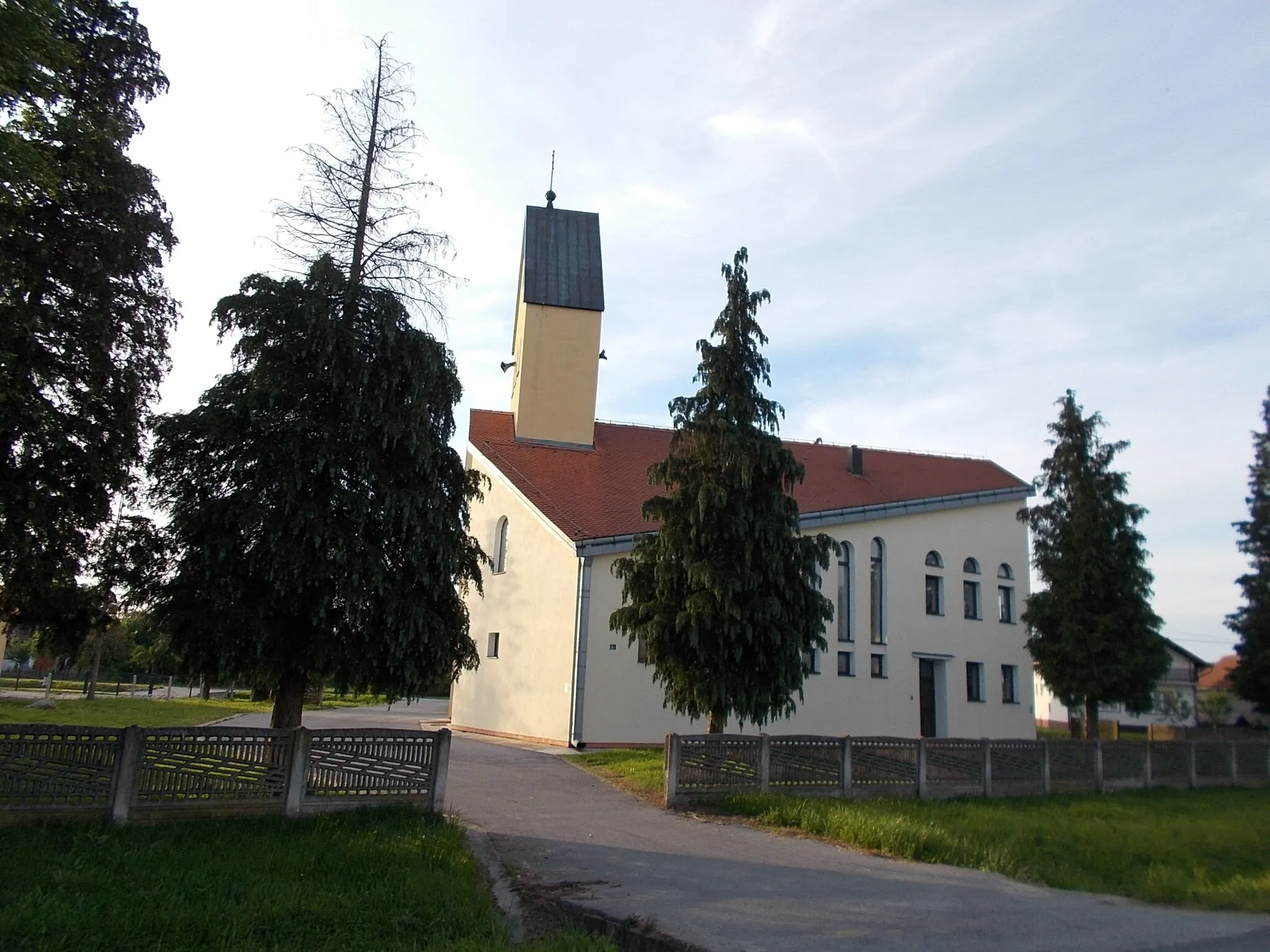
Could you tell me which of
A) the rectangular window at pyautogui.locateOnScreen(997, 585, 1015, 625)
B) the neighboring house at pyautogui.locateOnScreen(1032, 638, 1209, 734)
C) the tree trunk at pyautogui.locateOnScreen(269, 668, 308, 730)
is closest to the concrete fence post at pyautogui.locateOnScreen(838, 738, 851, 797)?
the tree trunk at pyautogui.locateOnScreen(269, 668, 308, 730)

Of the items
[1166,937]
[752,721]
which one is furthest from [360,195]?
[1166,937]

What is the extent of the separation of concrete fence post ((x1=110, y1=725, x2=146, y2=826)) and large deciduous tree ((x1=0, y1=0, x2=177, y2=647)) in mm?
1489

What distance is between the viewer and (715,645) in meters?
14.6

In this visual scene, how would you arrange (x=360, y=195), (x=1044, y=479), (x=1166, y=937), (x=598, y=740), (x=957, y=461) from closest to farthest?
(x=1166, y=937), (x=360, y=195), (x=598, y=740), (x=1044, y=479), (x=957, y=461)

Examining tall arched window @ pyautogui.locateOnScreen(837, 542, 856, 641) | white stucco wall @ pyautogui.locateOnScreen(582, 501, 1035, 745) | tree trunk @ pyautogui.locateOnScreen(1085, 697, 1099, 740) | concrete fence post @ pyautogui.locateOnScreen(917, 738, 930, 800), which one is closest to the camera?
concrete fence post @ pyautogui.locateOnScreen(917, 738, 930, 800)

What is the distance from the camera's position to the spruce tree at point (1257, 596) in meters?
30.3

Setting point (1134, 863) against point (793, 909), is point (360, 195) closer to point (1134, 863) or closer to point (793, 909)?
point (793, 909)

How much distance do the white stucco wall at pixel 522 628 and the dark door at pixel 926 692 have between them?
11460 mm

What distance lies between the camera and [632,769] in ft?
56.3

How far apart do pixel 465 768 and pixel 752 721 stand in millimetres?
5101

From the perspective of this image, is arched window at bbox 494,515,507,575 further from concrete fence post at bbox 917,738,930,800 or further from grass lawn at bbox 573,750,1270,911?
concrete fence post at bbox 917,738,930,800

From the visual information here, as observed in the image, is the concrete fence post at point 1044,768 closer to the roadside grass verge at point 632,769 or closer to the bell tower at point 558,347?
the roadside grass verge at point 632,769

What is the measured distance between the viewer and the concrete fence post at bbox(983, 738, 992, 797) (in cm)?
1680

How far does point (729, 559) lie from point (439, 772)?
598 centimetres
